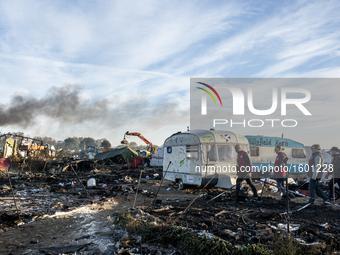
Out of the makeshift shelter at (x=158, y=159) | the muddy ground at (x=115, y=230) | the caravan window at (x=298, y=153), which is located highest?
the caravan window at (x=298, y=153)

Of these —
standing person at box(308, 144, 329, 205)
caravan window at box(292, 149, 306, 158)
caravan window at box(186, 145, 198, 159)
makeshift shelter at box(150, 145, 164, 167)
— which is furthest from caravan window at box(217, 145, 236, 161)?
makeshift shelter at box(150, 145, 164, 167)

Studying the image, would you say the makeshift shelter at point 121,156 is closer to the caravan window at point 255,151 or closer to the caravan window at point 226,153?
the caravan window at point 255,151

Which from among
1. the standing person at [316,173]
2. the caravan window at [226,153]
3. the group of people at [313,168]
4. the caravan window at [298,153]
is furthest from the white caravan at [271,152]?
the standing person at [316,173]

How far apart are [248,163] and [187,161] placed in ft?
9.38

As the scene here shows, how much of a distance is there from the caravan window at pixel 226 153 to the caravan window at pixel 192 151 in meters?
1.00

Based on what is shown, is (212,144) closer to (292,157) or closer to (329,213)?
(329,213)

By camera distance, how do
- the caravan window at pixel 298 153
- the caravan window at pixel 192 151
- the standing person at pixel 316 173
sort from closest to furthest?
the standing person at pixel 316 173 < the caravan window at pixel 192 151 < the caravan window at pixel 298 153

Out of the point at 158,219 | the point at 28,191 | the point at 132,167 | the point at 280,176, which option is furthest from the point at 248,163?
the point at 132,167

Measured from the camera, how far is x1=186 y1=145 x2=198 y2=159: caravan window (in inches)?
429

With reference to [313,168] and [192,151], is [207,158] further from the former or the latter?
[313,168]

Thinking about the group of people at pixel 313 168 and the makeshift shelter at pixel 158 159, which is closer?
the group of people at pixel 313 168

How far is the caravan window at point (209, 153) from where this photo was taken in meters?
10.7

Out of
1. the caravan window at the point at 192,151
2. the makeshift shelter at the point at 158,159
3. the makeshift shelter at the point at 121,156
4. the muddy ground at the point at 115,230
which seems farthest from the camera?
the makeshift shelter at the point at 121,156

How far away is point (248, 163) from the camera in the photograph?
9.35 metres
